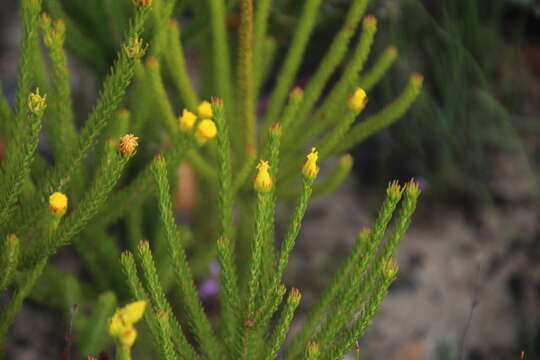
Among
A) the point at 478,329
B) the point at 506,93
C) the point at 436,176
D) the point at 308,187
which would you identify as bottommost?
the point at 478,329

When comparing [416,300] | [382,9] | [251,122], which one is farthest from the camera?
[416,300]

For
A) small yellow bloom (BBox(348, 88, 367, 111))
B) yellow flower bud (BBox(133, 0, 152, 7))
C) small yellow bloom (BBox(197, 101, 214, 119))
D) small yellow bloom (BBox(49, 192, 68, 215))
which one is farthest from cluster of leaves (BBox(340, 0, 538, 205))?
small yellow bloom (BBox(49, 192, 68, 215))

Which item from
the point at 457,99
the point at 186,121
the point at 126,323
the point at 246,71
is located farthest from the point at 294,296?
the point at 457,99

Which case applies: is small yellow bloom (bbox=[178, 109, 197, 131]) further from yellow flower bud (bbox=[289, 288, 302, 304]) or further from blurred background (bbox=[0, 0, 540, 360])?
blurred background (bbox=[0, 0, 540, 360])

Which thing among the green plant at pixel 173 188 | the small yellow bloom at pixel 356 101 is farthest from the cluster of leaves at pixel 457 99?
the small yellow bloom at pixel 356 101

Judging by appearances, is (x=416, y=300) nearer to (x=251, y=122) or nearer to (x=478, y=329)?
(x=478, y=329)

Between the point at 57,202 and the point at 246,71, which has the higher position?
the point at 57,202

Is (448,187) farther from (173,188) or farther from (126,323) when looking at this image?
(126,323)

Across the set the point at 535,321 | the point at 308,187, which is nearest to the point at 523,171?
the point at 535,321
